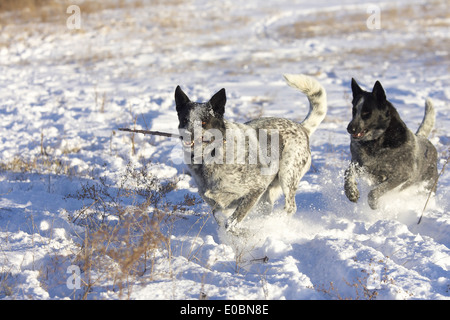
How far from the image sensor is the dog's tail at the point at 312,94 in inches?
190

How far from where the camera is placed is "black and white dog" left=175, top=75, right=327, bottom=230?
13.5 ft

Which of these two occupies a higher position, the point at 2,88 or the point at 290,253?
the point at 2,88

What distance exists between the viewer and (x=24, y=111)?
8609 millimetres

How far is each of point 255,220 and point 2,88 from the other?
26.5 feet

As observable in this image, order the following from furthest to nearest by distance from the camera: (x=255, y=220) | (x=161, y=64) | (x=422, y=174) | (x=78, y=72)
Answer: (x=161, y=64), (x=78, y=72), (x=422, y=174), (x=255, y=220)

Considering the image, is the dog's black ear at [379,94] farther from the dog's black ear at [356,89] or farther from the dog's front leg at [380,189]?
the dog's front leg at [380,189]

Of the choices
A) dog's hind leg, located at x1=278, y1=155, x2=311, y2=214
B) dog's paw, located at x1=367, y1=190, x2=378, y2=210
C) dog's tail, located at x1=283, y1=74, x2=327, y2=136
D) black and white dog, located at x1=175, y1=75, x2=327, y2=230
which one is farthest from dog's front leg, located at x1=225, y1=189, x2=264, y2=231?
dog's paw, located at x1=367, y1=190, x2=378, y2=210

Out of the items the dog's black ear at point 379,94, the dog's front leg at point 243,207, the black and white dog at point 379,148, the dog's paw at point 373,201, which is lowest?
the dog's paw at point 373,201

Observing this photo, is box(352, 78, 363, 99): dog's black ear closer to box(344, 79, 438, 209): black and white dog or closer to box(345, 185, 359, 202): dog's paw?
box(344, 79, 438, 209): black and white dog

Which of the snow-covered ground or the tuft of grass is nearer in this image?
the tuft of grass

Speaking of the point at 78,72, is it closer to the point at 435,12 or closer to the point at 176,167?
the point at 176,167

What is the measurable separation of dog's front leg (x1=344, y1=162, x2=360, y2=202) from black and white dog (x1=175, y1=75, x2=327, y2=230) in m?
0.51

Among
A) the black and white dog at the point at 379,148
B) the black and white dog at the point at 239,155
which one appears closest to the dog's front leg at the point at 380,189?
the black and white dog at the point at 379,148
